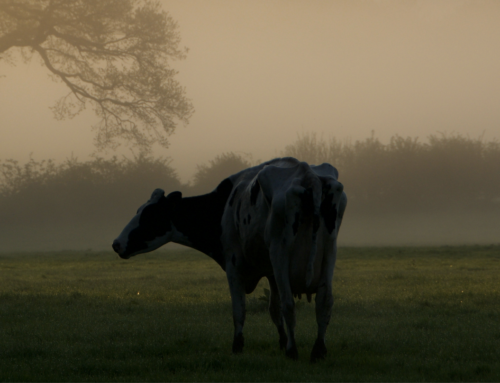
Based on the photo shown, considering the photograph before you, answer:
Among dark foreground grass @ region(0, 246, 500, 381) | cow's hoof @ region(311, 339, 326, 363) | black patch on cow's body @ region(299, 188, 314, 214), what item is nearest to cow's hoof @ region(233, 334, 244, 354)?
dark foreground grass @ region(0, 246, 500, 381)

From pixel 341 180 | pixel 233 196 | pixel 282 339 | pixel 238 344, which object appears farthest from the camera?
pixel 341 180

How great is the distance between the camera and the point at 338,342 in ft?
28.7

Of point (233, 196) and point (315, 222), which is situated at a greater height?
point (233, 196)

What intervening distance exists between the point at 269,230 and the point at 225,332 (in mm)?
3485

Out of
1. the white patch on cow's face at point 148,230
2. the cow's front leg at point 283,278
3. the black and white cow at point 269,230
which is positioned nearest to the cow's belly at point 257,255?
the black and white cow at point 269,230

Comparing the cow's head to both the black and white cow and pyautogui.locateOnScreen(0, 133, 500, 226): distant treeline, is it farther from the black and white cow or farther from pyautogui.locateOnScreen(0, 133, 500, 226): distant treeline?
pyautogui.locateOnScreen(0, 133, 500, 226): distant treeline

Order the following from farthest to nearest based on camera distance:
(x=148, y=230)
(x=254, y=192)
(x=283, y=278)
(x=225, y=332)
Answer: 1. (x=225, y=332)
2. (x=148, y=230)
3. (x=254, y=192)
4. (x=283, y=278)

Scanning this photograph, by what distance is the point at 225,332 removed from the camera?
32.3ft

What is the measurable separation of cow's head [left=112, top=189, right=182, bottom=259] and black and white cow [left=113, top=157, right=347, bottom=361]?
0.02 m

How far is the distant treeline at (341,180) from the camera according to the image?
70812 mm

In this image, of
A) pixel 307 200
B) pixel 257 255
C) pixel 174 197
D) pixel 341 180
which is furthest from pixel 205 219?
pixel 341 180

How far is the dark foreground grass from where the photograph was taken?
284 inches

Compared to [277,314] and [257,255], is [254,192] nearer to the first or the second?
[257,255]

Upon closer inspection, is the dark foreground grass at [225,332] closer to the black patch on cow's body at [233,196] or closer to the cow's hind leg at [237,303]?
the cow's hind leg at [237,303]
